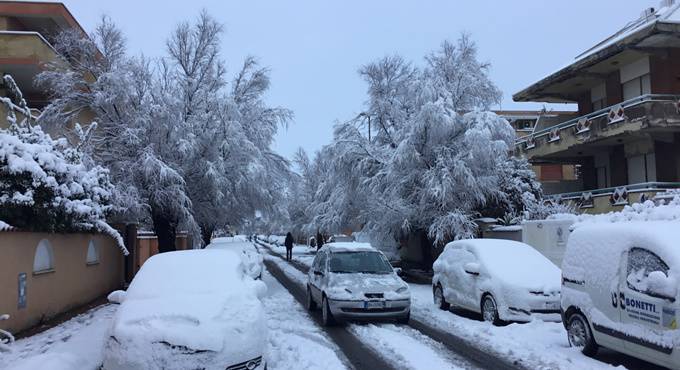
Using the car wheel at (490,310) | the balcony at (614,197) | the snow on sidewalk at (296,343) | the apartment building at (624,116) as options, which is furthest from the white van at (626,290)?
the apartment building at (624,116)

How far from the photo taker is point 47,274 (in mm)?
11352

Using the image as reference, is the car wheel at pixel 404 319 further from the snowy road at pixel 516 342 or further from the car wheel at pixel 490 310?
the car wheel at pixel 490 310

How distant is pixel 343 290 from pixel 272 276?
1324 cm

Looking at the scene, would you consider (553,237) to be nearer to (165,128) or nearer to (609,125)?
(609,125)

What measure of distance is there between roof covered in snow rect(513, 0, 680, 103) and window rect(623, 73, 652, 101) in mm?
866

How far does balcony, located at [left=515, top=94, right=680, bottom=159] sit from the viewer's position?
20688mm

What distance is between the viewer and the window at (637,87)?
2253cm

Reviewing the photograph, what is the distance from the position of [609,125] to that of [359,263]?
48.5 feet

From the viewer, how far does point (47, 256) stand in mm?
11602

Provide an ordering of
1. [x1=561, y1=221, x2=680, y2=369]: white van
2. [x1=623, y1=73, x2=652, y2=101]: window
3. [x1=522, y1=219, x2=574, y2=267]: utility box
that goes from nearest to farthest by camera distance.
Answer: [x1=561, y1=221, x2=680, y2=369]: white van, [x1=522, y1=219, x2=574, y2=267]: utility box, [x1=623, y1=73, x2=652, y2=101]: window

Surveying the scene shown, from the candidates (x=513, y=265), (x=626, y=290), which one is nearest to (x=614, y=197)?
(x=513, y=265)

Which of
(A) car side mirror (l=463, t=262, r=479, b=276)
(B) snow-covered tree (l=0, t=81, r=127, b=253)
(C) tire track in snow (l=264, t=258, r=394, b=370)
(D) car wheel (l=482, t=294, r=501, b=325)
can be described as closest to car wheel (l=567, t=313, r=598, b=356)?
(D) car wheel (l=482, t=294, r=501, b=325)

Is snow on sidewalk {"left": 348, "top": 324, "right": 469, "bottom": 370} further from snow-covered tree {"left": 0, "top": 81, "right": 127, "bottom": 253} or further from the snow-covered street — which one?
snow-covered tree {"left": 0, "top": 81, "right": 127, "bottom": 253}

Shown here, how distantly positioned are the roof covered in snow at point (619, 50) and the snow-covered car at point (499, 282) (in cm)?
1262
